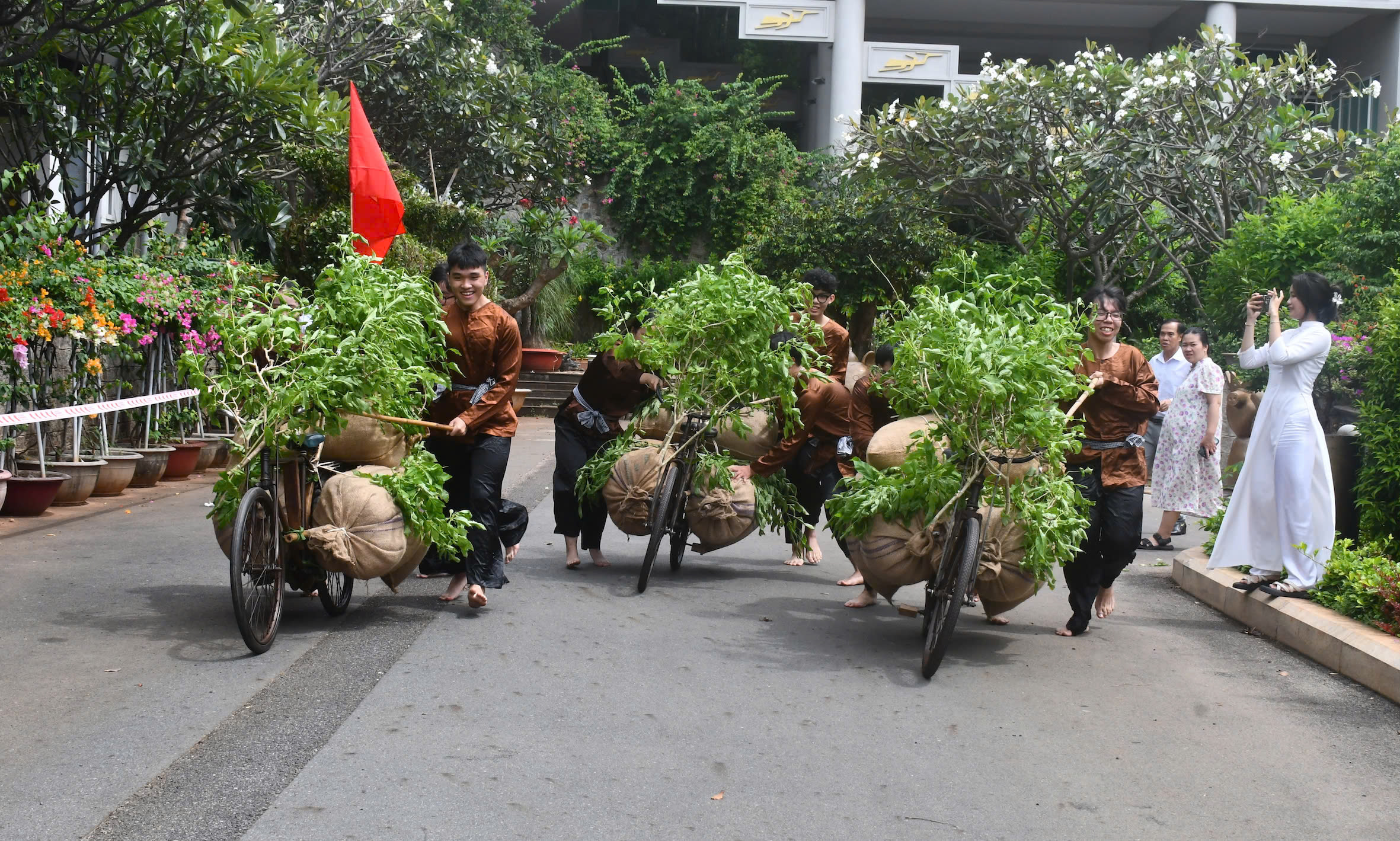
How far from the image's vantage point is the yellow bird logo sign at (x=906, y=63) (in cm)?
3130

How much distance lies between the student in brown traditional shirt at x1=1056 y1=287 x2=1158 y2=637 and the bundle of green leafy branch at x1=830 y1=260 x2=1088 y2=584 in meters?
0.64

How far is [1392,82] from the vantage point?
31.4m

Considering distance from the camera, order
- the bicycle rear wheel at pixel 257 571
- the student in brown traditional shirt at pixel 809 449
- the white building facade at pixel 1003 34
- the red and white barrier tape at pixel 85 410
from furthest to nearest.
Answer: the white building facade at pixel 1003 34 < the red and white barrier tape at pixel 85 410 < the student in brown traditional shirt at pixel 809 449 < the bicycle rear wheel at pixel 257 571

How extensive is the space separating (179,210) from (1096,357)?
10679 mm

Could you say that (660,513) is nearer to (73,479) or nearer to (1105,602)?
(1105,602)

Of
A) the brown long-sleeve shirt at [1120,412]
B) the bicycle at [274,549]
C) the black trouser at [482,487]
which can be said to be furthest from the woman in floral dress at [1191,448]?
the bicycle at [274,549]

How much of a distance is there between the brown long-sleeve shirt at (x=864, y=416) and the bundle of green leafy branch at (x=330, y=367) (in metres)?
2.90

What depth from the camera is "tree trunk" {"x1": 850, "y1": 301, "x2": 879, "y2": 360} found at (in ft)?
91.7

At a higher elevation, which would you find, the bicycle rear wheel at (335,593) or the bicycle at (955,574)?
the bicycle at (955,574)

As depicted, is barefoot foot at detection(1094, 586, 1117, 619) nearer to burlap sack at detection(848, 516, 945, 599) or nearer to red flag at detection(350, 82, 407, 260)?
burlap sack at detection(848, 516, 945, 599)

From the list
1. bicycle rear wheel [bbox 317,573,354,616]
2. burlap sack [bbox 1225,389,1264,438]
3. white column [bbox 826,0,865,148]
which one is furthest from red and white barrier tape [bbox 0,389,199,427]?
white column [bbox 826,0,865,148]

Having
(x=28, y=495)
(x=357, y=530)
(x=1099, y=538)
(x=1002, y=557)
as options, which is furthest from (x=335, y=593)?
(x=28, y=495)

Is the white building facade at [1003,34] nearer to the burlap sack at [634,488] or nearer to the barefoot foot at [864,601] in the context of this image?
the burlap sack at [634,488]

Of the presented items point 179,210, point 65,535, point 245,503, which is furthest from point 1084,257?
point 245,503
